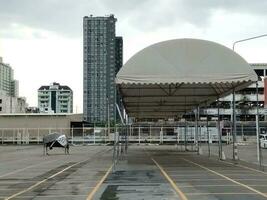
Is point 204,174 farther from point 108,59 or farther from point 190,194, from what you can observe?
point 108,59

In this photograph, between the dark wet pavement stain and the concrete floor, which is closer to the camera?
the dark wet pavement stain

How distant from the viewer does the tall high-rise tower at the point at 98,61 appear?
8488cm

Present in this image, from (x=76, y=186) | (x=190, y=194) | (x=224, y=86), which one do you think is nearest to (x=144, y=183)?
(x=76, y=186)

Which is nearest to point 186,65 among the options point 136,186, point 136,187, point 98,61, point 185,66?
point 185,66

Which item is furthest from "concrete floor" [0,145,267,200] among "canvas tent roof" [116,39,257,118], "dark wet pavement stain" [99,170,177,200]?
"canvas tent roof" [116,39,257,118]

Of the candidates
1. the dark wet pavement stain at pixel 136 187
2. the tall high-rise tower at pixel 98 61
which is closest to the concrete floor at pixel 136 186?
the dark wet pavement stain at pixel 136 187

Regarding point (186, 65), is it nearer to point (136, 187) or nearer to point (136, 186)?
point (136, 186)

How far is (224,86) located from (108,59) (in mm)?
49069

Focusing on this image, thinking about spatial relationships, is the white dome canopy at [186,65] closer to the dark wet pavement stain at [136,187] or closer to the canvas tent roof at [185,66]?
the canvas tent roof at [185,66]

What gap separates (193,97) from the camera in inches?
1731

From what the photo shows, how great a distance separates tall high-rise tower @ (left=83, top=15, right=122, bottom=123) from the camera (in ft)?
278

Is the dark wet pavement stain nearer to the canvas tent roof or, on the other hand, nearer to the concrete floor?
the concrete floor

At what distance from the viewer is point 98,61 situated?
94375mm

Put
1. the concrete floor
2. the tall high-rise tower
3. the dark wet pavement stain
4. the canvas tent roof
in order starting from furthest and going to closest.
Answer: the tall high-rise tower
the canvas tent roof
the concrete floor
the dark wet pavement stain
